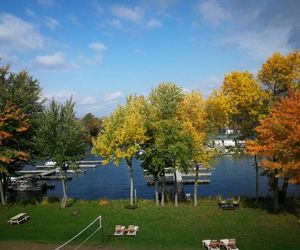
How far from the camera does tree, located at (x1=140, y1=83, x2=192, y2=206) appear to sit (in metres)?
36.2

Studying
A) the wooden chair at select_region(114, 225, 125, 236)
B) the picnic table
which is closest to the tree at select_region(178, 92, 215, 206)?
the wooden chair at select_region(114, 225, 125, 236)

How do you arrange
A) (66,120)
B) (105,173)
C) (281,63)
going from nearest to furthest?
1. (281,63)
2. (66,120)
3. (105,173)

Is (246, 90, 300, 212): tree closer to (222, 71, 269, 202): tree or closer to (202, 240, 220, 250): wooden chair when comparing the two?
(222, 71, 269, 202): tree

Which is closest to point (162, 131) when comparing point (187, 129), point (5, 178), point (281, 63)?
point (187, 129)

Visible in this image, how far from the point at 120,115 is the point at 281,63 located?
16888 mm

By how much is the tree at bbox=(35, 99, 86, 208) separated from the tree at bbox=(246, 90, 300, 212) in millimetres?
18082

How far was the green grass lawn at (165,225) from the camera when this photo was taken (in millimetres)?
25547

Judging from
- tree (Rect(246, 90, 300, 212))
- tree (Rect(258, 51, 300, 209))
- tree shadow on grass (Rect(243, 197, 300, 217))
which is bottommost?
tree shadow on grass (Rect(243, 197, 300, 217))

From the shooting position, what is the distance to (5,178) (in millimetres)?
43219

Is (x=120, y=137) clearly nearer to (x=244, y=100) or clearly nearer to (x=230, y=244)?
(x=244, y=100)

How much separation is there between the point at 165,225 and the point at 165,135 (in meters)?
9.87

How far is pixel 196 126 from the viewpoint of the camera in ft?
124

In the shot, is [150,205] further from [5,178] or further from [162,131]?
[5,178]

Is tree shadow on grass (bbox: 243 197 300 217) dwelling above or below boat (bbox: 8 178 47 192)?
above
